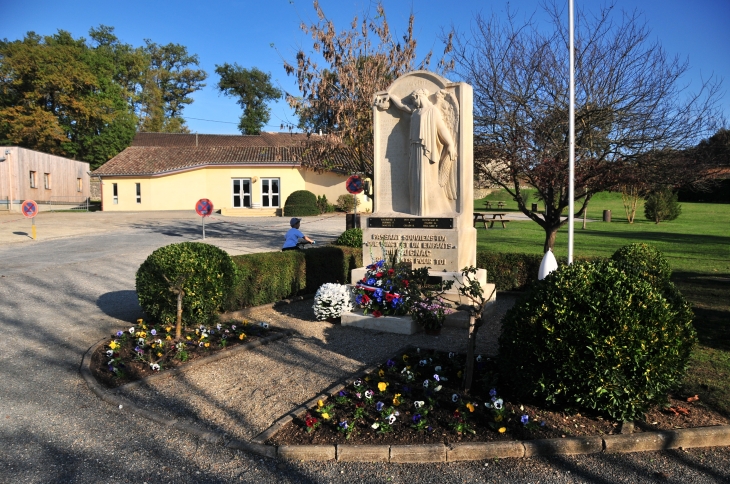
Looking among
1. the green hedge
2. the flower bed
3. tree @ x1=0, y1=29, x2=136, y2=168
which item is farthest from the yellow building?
the flower bed

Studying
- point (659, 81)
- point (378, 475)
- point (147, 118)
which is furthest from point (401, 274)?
point (147, 118)

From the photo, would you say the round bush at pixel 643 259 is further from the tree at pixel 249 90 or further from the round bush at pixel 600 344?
the tree at pixel 249 90

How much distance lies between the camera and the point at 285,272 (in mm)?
10180

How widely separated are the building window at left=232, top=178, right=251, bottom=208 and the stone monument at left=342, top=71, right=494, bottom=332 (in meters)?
31.7

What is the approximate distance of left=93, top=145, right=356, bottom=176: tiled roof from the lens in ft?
129

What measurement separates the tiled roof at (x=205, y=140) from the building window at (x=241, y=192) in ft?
45.1

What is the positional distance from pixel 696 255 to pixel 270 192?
2784cm

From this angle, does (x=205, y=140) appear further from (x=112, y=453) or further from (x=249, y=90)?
(x=112, y=453)

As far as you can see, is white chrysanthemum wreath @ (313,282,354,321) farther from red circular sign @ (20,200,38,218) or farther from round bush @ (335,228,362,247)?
red circular sign @ (20,200,38,218)

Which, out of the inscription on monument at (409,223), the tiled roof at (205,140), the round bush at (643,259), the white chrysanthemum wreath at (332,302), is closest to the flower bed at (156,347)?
the white chrysanthemum wreath at (332,302)

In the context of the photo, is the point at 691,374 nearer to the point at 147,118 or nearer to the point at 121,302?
the point at 121,302

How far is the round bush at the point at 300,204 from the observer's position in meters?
35.9

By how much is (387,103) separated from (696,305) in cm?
613

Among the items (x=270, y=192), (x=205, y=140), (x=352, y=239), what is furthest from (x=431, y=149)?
(x=205, y=140)
